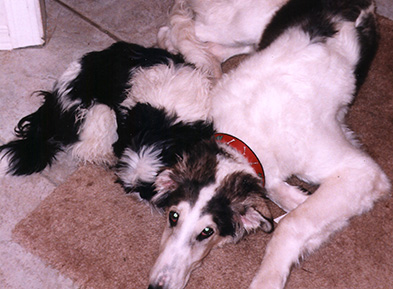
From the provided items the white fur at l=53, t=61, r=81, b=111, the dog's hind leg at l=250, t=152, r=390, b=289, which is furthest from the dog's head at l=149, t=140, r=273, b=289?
the white fur at l=53, t=61, r=81, b=111

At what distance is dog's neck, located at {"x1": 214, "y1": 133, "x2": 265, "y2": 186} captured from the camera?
2436 mm

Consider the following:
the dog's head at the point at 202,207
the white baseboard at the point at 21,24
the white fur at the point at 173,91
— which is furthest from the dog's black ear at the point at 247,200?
the white baseboard at the point at 21,24

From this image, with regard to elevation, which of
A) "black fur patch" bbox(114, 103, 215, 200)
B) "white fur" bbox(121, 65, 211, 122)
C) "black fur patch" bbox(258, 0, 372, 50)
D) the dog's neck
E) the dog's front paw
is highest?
"black fur patch" bbox(258, 0, 372, 50)

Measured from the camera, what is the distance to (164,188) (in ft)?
7.91

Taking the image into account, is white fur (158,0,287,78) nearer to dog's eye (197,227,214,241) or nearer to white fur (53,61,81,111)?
white fur (53,61,81,111)

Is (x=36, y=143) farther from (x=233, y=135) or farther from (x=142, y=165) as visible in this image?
(x=233, y=135)

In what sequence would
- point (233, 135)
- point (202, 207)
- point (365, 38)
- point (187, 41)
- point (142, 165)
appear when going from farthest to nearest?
point (187, 41), point (365, 38), point (233, 135), point (142, 165), point (202, 207)

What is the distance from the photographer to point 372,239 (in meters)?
2.83

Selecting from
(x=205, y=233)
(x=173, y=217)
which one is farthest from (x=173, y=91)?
(x=205, y=233)

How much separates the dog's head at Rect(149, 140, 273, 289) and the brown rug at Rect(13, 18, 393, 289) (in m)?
0.41

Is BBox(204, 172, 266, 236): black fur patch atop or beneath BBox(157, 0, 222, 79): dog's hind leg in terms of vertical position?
atop

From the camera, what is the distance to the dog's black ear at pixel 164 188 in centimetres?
236

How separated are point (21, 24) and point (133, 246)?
199 cm

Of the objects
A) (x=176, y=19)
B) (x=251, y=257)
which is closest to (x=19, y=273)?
(x=251, y=257)
